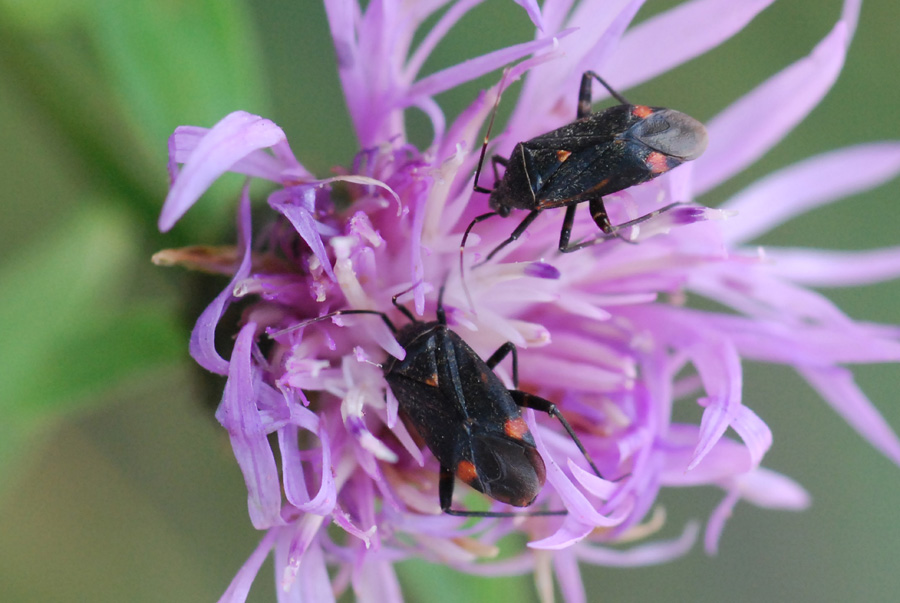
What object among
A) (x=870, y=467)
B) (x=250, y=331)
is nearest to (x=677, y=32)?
(x=250, y=331)

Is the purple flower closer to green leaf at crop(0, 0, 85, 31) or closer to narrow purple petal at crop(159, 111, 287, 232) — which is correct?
narrow purple petal at crop(159, 111, 287, 232)

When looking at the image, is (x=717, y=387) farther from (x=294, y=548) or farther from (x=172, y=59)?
(x=172, y=59)

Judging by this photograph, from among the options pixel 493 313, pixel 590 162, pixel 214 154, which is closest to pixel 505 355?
pixel 493 313

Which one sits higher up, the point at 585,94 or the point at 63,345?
the point at 585,94

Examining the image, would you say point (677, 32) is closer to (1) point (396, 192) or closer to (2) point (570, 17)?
(2) point (570, 17)

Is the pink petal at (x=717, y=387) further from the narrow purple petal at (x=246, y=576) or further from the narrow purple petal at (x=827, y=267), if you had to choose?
the narrow purple petal at (x=246, y=576)

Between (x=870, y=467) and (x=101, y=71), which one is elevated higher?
(x=101, y=71)

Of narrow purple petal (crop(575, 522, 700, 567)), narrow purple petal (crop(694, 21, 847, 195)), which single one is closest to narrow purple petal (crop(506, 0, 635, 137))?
narrow purple petal (crop(694, 21, 847, 195))
